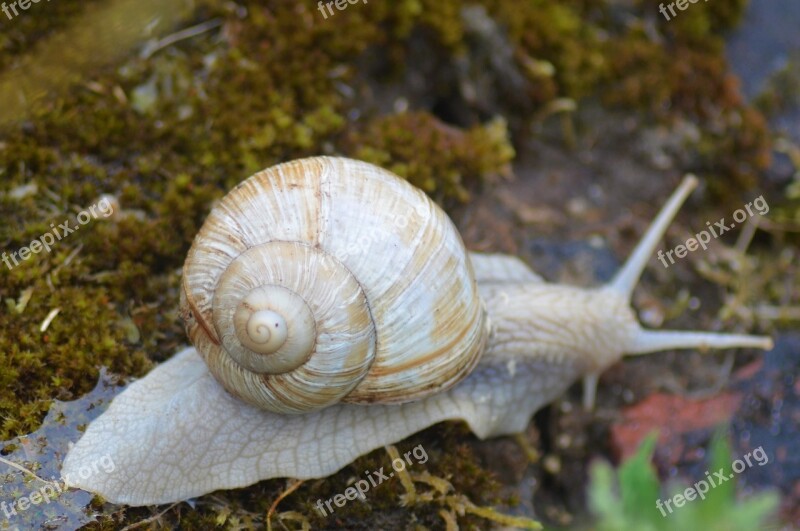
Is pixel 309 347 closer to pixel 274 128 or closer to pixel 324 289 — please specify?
pixel 324 289

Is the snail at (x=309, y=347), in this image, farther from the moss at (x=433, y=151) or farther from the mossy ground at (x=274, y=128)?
the moss at (x=433, y=151)

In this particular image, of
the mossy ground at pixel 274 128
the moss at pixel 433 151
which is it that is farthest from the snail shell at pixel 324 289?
the moss at pixel 433 151

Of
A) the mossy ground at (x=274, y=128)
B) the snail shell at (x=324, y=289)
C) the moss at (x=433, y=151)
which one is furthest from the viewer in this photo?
the moss at (x=433, y=151)

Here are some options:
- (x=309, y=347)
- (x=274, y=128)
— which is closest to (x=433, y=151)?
(x=274, y=128)

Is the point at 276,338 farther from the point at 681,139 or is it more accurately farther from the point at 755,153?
the point at 755,153

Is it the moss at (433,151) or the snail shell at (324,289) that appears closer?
the snail shell at (324,289)
